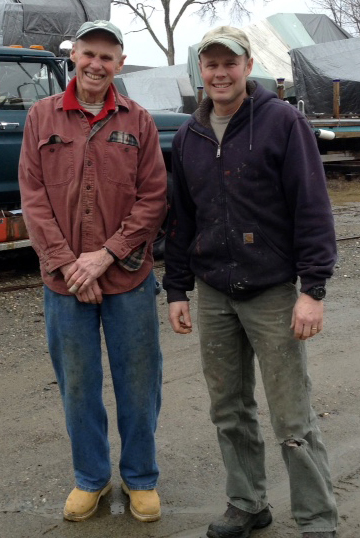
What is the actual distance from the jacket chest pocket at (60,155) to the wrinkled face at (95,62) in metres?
0.22

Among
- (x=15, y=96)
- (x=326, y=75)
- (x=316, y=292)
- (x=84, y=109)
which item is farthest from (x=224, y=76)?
(x=326, y=75)

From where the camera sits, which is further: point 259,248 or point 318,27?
point 318,27

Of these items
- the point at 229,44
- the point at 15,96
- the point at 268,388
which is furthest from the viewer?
the point at 15,96

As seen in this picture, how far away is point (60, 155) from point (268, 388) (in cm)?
121

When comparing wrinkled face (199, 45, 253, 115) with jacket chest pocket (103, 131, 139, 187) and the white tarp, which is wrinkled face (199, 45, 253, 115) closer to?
jacket chest pocket (103, 131, 139, 187)

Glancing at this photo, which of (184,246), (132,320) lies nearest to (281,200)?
(184,246)

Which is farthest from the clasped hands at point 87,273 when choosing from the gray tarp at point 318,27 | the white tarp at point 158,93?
the gray tarp at point 318,27

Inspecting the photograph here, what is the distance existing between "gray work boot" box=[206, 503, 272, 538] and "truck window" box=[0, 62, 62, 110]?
5928 mm

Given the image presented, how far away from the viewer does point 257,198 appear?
2.80 metres

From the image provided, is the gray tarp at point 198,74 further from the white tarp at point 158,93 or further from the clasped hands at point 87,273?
the clasped hands at point 87,273

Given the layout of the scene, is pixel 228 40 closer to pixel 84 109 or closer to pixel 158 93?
pixel 84 109

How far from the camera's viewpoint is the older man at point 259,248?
274cm

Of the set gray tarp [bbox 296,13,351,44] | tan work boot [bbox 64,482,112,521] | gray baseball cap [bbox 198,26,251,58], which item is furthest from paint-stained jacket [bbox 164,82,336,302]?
gray tarp [bbox 296,13,351,44]

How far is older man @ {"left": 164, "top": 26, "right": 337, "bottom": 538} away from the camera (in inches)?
108
